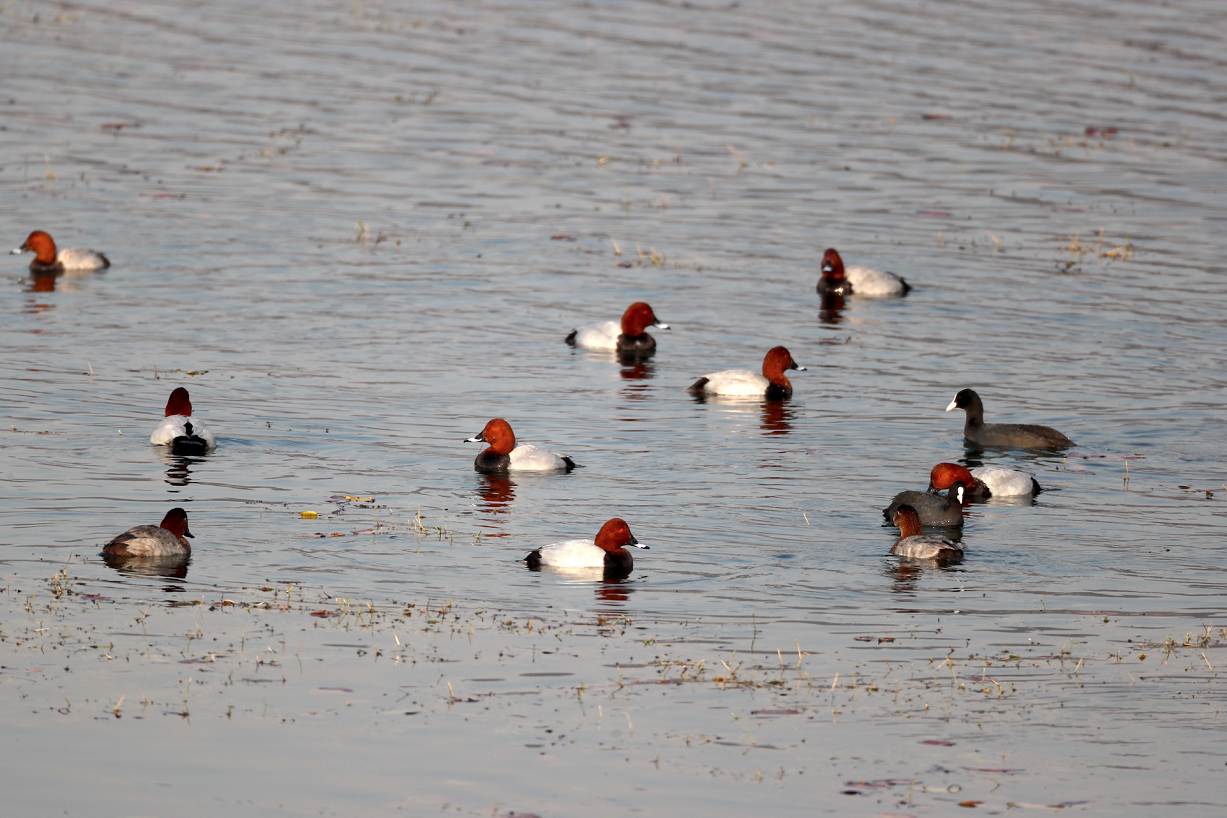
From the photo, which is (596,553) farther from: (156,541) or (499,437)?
(499,437)

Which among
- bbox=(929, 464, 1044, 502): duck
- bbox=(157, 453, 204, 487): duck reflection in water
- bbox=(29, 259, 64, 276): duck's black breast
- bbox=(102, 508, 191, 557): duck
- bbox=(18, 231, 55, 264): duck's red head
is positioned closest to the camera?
bbox=(102, 508, 191, 557): duck

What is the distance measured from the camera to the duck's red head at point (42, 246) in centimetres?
2975

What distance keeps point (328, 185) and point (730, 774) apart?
28.7 metres

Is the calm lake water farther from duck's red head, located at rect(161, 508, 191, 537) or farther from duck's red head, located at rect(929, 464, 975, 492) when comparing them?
duck's red head, located at rect(161, 508, 191, 537)

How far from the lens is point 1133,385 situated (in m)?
24.0

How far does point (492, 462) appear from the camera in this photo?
1903 cm

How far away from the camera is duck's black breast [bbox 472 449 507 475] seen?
19.0 m

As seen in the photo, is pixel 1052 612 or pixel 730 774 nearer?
pixel 730 774

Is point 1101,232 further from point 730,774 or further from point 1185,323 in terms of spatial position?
point 730,774

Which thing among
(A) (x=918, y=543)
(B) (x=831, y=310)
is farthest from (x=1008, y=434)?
(B) (x=831, y=310)

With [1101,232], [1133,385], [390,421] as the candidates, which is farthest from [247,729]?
[1101,232]

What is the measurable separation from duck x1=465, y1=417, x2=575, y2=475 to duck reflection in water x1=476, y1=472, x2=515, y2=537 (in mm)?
115

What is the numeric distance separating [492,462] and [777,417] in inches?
207

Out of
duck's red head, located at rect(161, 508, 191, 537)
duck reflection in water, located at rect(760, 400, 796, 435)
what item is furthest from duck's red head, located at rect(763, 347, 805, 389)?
duck's red head, located at rect(161, 508, 191, 537)
